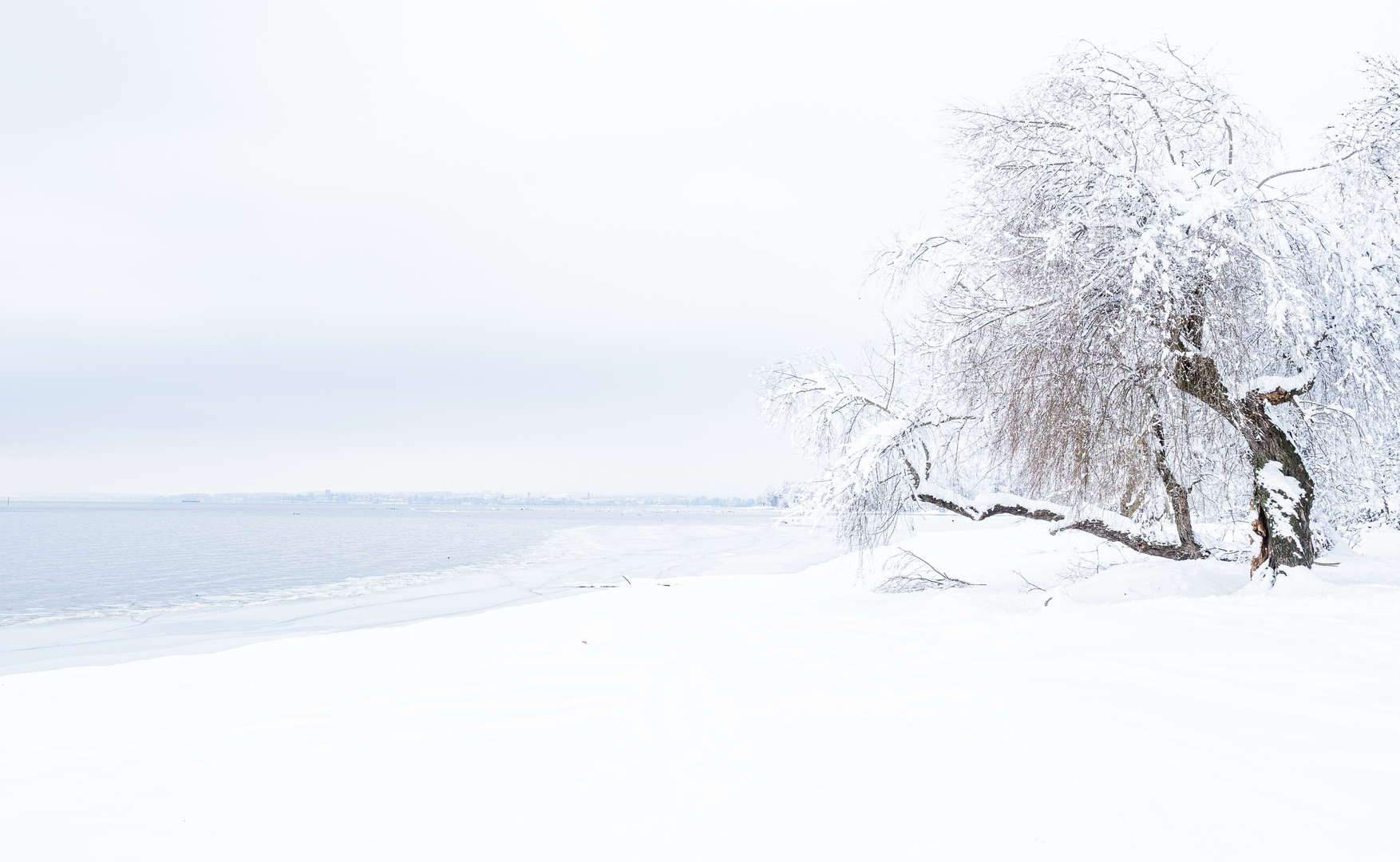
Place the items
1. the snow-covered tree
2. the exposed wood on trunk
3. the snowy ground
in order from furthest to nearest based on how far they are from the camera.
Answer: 1. the exposed wood on trunk
2. the snow-covered tree
3. the snowy ground

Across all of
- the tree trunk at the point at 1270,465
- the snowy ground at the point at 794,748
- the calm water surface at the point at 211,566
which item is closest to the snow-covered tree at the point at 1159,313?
the tree trunk at the point at 1270,465

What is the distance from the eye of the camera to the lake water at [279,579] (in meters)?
13.2

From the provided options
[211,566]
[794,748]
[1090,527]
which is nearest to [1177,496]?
[1090,527]

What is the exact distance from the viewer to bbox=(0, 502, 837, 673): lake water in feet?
43.4

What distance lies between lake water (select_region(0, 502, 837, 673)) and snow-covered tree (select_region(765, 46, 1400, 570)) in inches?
135

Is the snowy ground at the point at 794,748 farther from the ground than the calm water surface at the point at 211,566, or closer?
farther from the ground

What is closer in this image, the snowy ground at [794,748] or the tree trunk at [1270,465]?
the snowy ground at [794,748]

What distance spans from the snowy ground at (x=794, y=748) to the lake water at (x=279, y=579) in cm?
440

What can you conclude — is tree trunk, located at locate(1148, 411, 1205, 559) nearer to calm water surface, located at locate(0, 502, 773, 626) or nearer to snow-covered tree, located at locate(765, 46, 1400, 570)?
snow-covered tree, located at locate(765, 46, 1400, 570)

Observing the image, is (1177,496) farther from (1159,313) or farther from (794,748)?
(794,748)

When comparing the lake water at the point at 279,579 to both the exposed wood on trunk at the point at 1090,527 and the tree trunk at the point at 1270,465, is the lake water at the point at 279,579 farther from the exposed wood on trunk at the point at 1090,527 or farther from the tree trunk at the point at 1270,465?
the tree trunk at the point at 1270,465

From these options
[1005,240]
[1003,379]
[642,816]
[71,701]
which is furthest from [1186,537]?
[71,701]

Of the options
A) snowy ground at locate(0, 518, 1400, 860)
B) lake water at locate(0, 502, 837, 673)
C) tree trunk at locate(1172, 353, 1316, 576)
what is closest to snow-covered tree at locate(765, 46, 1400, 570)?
tree trunk at locate(1172, 353, 1316, 576)

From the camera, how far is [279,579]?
22.4 metres
